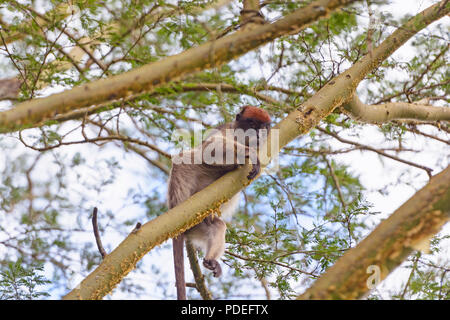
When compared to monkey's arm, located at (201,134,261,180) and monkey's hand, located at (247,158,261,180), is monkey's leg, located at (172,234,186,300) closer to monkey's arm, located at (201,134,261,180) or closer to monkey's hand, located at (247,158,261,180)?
monkey's arm, located at (201,134,261,180)

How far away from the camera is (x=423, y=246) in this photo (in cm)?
293

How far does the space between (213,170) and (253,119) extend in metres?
0.77

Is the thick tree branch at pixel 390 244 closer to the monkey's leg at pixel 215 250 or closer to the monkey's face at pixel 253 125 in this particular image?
the monkey's leg at pixel 215 250

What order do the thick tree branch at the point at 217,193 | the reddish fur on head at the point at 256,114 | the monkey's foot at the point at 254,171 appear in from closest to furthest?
the thick tree branch at the point at 217,193, the monkey's foot at the point at 254,171, the reddish fur on head at the point at 256,114

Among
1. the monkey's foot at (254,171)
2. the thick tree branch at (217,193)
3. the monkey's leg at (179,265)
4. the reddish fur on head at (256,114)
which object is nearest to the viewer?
the thick tree branch at (217,193)

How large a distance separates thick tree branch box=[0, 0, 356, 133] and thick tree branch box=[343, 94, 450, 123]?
7.24ft

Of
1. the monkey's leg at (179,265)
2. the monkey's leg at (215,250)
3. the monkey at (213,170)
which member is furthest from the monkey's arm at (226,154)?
the monkey's leg at (179,265)

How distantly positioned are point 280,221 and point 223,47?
8.18 ft

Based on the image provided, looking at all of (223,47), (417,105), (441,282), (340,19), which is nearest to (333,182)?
(417,105)

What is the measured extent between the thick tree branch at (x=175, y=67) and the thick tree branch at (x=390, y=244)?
4.08 feet

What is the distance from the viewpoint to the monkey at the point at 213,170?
16.9 feet

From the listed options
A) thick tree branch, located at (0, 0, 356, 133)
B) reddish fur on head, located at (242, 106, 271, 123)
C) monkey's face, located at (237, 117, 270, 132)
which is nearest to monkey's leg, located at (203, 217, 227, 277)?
monkey's face, located at (237, 117, 270, 132)

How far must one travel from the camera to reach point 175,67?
9.18 ft
